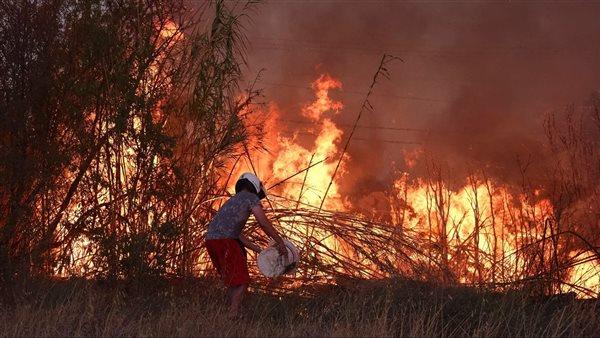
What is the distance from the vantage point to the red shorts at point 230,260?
8438 mm

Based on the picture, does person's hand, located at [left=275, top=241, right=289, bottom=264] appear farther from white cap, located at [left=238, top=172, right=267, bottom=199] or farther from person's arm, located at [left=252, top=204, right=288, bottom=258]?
white cap, located at [left=238, top=172, right=267, bottom=199]

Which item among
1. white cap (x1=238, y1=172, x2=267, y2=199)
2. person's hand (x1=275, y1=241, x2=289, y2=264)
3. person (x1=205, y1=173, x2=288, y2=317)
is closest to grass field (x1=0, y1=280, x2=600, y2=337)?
person (x1=205, y1=173, x2=288, y2=317)

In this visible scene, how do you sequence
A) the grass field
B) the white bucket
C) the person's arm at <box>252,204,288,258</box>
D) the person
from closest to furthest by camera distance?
the grass field, the person's arm at <box>252,204,288,258</box>, the person, the white bucket

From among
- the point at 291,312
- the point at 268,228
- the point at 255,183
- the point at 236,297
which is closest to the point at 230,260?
the point at 236,297

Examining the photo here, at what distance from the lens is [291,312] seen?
29.5 ft

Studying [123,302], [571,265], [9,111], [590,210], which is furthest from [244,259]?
[590,210]

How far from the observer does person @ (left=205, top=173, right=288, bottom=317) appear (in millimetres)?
8430

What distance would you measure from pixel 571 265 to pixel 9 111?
6156mm

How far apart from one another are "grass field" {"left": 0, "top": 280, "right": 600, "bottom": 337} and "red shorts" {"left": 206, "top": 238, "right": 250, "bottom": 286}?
0.30m

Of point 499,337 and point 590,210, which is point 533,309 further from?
point 590,210

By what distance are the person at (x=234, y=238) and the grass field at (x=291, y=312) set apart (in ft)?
0.91

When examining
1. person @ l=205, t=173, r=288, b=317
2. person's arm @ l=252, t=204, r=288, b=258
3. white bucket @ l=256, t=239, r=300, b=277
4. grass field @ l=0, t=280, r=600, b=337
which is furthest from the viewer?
white bucket @ l=256, t=239, r=300, b=277

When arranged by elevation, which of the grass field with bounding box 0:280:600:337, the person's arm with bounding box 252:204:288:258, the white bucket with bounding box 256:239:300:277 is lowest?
the grass field with bounding box 0:280:600:337

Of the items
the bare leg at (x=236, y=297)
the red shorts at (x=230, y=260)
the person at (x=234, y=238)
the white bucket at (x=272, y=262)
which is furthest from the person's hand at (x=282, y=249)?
the bare leg at (x=236, y=297)
